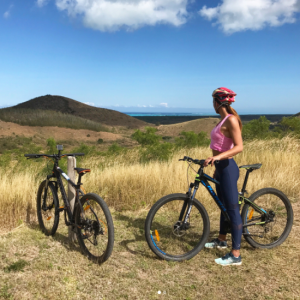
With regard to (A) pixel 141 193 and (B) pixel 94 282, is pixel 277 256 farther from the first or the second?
(A) pixel 141 193

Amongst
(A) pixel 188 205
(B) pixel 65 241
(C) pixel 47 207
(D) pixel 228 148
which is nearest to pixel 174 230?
(A) pixel 188 205

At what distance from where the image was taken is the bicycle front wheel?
3316mm

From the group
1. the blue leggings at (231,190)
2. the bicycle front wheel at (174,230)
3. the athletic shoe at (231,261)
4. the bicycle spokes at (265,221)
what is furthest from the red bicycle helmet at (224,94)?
the athletic shoe at (231,261)

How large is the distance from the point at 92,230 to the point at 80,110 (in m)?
77.1

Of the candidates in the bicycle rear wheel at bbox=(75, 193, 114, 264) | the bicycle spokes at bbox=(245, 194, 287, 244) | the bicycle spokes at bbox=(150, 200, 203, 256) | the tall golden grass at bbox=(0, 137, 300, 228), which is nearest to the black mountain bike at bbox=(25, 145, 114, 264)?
the bicycle rear wheel at bbox=(75, 193, 114, 264)

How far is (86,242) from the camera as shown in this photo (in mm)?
3717

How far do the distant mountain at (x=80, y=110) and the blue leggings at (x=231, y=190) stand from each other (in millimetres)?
64696

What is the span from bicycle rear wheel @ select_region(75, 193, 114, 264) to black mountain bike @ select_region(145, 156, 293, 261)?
1.55 ft

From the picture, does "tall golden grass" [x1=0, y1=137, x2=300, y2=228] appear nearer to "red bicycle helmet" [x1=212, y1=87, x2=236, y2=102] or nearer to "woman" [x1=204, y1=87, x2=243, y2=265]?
"woman" [x1=204, y1=87, x2=243, y2=265]

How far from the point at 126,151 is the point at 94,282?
10.5 m

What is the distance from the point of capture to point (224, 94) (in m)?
3.10

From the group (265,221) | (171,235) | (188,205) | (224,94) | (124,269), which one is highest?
(224,94)

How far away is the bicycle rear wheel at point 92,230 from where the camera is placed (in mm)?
3217

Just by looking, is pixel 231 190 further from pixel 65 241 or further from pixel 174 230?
pixel 65 241
